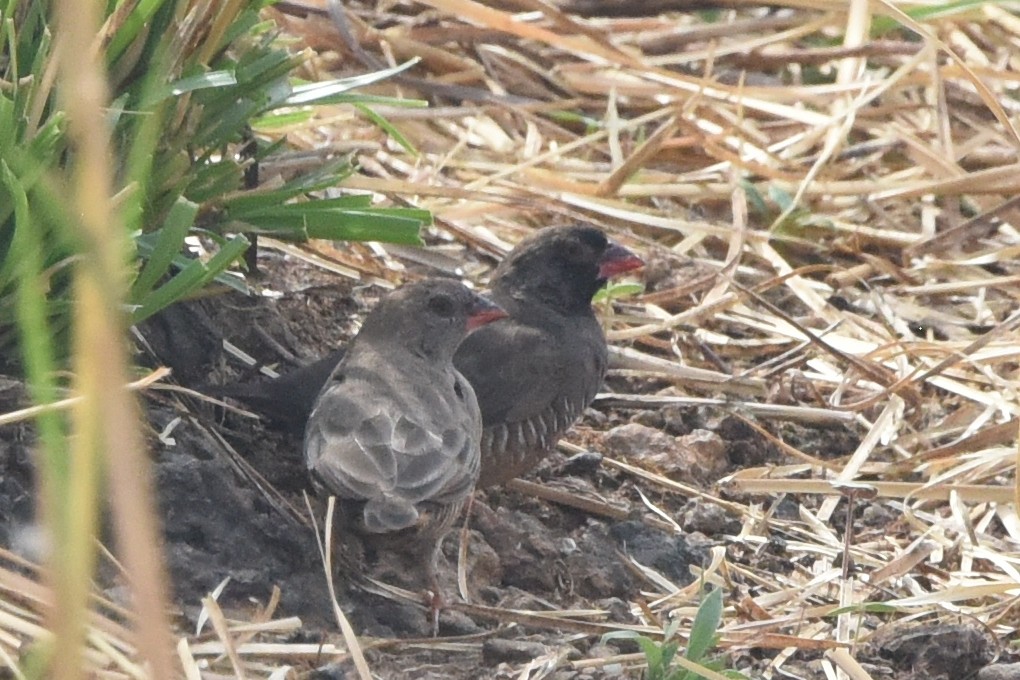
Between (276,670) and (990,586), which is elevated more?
(276,670)

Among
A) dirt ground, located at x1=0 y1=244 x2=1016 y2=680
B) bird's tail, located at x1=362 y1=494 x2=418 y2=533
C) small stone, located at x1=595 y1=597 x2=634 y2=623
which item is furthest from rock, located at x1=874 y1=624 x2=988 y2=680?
bird's tail, located at x1=362 y1=494 x2=418 y2=533

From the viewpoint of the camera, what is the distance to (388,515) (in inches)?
146

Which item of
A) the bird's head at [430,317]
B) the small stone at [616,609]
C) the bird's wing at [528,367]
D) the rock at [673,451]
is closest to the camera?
the small stone at [616,609]

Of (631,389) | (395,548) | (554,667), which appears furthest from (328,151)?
(554,667)

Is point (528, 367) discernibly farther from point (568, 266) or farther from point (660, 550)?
point (660, 550)

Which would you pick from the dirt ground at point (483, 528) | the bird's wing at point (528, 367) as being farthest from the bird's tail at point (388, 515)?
the bird's wing at point (528, 367)

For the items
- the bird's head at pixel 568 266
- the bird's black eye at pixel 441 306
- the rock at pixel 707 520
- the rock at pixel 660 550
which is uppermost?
the bird's black eye at pixel 441 306

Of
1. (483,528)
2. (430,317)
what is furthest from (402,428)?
(430,317)

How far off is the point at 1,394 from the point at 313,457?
73 centimetres

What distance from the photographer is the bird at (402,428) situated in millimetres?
3794

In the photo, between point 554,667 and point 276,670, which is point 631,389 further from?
point 276,670

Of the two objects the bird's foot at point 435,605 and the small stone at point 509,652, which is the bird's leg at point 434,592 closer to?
the bird's foot at point 435,605

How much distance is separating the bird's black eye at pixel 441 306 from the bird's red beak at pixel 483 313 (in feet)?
0.25

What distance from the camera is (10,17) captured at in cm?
355
